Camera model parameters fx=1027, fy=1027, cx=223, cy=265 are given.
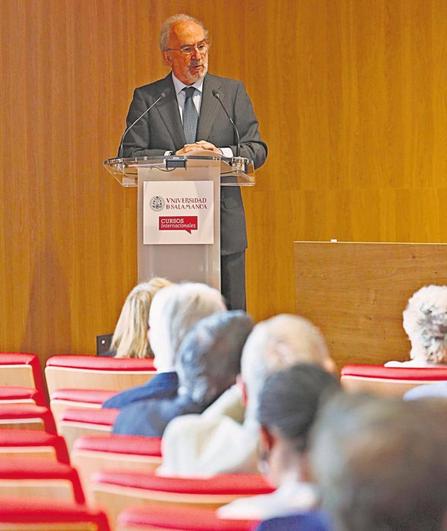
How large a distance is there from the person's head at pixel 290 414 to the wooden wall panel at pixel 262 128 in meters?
5.91

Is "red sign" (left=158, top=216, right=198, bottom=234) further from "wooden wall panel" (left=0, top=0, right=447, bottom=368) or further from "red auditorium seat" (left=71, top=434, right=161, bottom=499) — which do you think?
"wooden wall panel" (left=0, top=0, right=447, bottom=368)

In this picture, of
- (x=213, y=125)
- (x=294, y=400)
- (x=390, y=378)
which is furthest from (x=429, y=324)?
(x=213, y=125)

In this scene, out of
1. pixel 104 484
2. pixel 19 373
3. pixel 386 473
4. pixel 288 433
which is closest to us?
pixel 386 473

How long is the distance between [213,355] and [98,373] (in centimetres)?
111

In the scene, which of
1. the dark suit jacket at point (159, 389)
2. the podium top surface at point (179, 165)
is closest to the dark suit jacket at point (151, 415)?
the dark suit jacket at point (159, 389)

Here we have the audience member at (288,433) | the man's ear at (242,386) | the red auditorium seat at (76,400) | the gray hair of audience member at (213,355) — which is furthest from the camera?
the red auditorium seat at (76,400)

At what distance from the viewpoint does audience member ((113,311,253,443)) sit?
2.40 m

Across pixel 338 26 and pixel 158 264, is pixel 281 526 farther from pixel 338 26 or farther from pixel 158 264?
pixel 338 26

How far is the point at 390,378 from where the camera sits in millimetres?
3076

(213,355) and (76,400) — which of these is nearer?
(213,355)

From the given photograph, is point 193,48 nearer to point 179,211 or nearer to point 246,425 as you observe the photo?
point 179,211

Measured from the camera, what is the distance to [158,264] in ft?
15.8

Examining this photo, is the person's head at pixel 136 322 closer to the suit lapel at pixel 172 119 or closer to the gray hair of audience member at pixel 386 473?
the suit lapel at pixel 172 119

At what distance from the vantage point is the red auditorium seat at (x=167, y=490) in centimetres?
174
